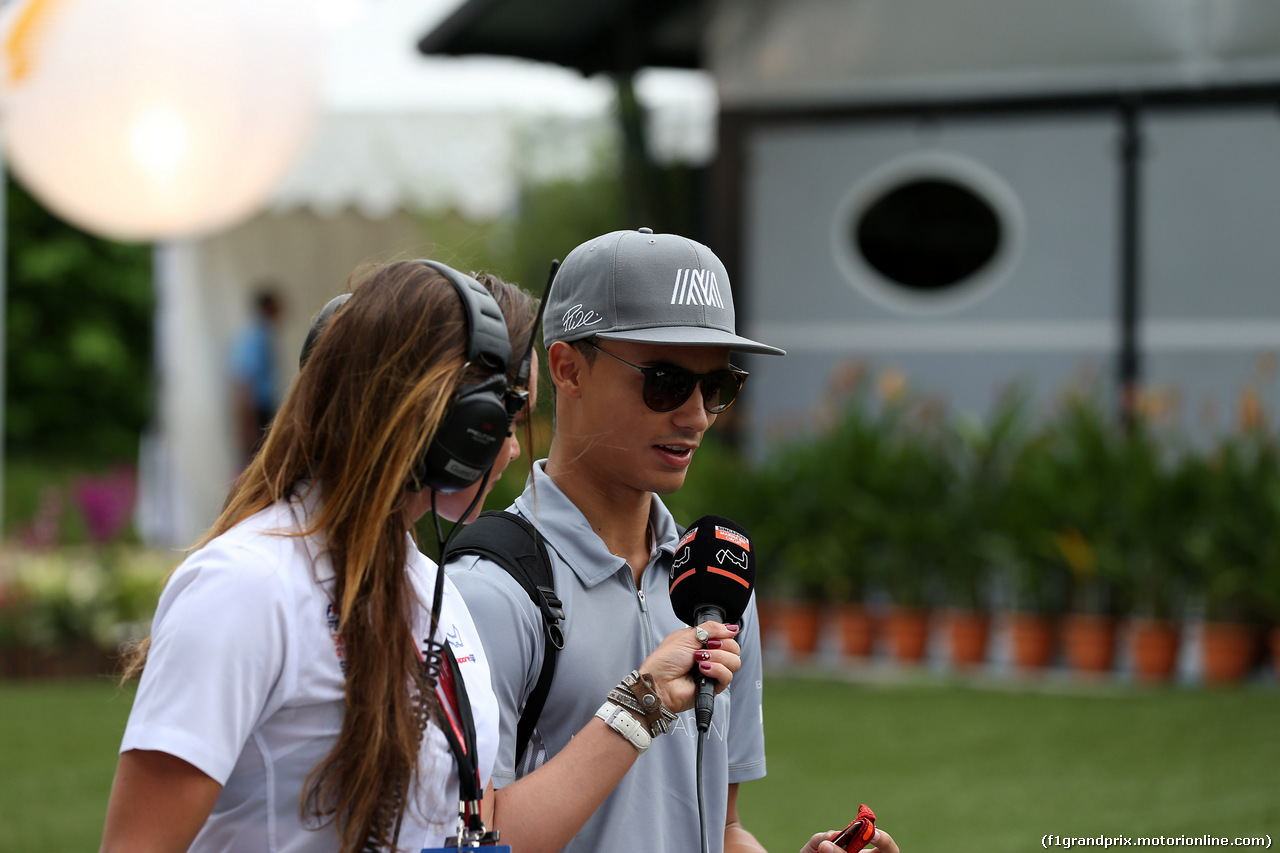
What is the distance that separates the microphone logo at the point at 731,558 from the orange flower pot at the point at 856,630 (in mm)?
6511

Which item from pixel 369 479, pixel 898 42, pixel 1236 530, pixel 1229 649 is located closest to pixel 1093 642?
pixel 1229 649

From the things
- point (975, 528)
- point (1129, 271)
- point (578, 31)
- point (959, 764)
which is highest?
point (578, 31)

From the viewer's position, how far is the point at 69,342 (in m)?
30.2

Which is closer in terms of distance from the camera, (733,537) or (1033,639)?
(733,537)

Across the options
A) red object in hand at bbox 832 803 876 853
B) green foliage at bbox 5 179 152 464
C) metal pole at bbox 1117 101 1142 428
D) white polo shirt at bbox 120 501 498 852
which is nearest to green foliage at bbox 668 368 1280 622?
metal pole at bbox 1117 101 1142 428

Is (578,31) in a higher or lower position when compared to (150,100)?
higher

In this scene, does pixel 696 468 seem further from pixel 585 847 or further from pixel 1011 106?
pixel 585 847

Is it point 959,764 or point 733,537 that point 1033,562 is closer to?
point 959,764

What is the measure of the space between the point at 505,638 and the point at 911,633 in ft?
21.7

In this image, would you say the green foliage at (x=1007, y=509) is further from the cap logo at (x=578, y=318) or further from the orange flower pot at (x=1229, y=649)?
the cap logo at (x=578, y=318)

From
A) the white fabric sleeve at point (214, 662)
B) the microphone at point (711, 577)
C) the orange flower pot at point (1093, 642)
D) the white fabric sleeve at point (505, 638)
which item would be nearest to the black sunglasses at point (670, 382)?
the microphone at point (711, 577)

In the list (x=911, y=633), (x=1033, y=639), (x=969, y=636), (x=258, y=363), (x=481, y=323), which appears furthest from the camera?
(x=258, y=363)

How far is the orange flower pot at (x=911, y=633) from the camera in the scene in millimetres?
8406

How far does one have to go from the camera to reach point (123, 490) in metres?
10.5
